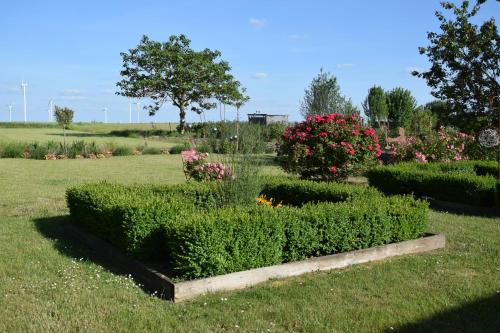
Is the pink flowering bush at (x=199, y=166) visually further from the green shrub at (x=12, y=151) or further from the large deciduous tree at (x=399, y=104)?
the large deciduous tree at (x=399, y=104)

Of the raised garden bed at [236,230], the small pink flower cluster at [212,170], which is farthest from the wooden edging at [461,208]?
the small pink flower cluster at [212,170]

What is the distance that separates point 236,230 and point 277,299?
83 cm

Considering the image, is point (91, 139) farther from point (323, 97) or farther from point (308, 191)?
point (308, 191)

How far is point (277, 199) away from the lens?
8.59 m

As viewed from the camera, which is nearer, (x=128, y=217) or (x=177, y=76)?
(x=128, y=217)

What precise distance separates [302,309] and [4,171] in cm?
1497

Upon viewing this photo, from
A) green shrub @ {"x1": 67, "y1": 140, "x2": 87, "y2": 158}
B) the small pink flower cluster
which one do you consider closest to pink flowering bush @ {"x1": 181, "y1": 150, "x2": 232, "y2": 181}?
the small pink flower cluster

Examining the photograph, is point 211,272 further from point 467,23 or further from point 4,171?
point 467,23

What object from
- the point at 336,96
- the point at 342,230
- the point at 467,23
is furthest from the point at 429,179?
Answer: the point at 336,96

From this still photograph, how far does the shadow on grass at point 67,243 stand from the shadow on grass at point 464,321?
2270 mm

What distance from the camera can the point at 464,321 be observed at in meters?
3.95

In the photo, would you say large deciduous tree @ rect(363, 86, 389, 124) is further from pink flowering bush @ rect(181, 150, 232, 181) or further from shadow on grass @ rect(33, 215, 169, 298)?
shadow on grass @ rect(33, 215, 169, 298)

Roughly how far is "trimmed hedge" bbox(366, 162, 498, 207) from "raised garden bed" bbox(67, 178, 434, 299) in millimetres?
3208

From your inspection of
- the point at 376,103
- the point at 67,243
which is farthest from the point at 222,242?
the point at 376,103
